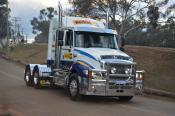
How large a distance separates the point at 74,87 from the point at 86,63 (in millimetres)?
982

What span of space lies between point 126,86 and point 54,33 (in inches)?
203

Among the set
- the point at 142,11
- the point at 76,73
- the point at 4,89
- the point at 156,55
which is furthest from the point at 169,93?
the point at 142,11

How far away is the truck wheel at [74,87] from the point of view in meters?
16.5

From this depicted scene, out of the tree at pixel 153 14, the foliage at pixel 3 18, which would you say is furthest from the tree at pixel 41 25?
the tree at pixel 153 14

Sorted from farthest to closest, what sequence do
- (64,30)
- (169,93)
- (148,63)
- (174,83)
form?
(148,63)
(174,83)
(169,93)
(64,30)

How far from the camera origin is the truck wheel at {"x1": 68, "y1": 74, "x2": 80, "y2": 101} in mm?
16550

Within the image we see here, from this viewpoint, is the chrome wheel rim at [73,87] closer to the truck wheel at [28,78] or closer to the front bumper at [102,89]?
the front bumper at [102,89]

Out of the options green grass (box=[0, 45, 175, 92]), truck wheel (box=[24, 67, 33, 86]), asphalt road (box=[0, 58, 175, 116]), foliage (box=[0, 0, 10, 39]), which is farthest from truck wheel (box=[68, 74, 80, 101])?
foliage (box=[0, 0, 10, 39])

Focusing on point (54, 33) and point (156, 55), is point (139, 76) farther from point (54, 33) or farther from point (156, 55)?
point (156, 55)

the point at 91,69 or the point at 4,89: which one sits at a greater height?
the point at 91,69

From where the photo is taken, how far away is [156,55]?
34.8 m

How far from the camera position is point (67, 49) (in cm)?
1792

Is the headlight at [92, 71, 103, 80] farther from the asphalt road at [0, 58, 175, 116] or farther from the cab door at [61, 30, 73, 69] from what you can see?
the cab door at [61, 30, 73, 69]

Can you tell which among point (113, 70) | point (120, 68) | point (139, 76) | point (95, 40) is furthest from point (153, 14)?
point (113, 70)
